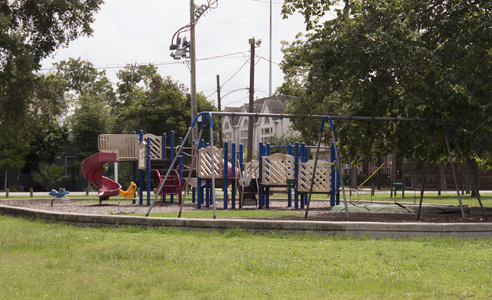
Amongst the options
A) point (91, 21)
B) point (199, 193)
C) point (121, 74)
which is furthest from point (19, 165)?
point (199, 193)

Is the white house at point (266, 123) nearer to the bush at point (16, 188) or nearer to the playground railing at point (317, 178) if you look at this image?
the bush at point (16, 188)

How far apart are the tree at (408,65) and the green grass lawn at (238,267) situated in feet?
14.2

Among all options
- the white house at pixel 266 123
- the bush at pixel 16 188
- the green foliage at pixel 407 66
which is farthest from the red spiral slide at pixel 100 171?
the white house at pixel 266 123

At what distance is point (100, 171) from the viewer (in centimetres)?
1998

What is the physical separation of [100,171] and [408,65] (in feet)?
42.6

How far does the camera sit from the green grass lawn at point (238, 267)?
5316 millimetres

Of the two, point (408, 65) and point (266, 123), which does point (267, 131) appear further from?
point (408, 65)

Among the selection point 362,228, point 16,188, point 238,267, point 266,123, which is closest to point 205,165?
point 362,228

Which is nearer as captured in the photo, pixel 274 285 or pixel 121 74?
pixel 274 285

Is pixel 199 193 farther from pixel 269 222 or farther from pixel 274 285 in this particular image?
pixel 274 285

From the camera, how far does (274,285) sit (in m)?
5.55

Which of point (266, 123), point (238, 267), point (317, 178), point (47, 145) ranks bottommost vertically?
point (238, 267)

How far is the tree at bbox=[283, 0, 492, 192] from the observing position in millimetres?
11844

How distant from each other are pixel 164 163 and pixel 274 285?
14967 millimetres
